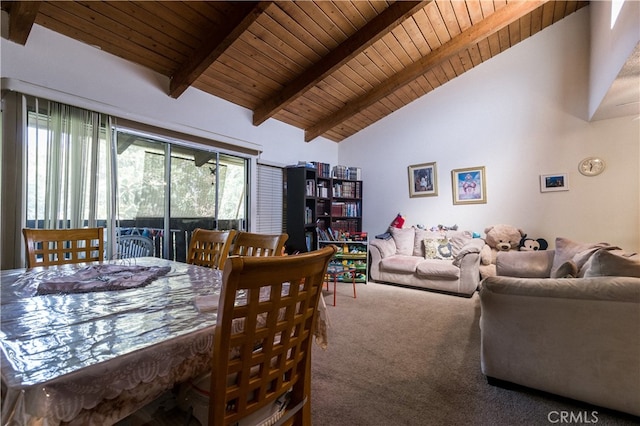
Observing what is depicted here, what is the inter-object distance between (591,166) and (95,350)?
193 inches

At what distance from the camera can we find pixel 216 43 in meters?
2.64

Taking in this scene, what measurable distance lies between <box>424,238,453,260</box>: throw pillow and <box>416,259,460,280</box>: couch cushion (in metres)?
0.18

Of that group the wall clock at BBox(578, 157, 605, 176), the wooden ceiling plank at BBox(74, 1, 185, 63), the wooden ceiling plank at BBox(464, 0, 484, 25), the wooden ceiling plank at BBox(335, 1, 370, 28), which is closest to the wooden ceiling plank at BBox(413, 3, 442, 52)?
the wooden ceiling plank at BBox(464, 0, 484, 25)

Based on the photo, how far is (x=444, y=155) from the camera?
Answer: 4523 millimetres

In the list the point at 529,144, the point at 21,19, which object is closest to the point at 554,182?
the point at 529,144

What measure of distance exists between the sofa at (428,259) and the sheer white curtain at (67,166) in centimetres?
342

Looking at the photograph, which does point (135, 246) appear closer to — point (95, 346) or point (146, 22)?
point (146, 22)

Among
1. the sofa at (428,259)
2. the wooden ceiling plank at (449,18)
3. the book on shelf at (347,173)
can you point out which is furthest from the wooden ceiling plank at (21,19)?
the sofa at (428,259)

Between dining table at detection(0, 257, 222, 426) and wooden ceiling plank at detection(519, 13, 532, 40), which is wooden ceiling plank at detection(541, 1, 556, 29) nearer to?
wooden ceiling plank at detection(519, 13, 532, 40)

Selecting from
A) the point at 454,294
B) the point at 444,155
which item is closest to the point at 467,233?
the point at 454,294

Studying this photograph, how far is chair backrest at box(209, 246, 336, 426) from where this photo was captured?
65 centimetres

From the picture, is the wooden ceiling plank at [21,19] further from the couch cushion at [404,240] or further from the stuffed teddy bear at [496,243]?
the stuffed teddy bear at [496,243]

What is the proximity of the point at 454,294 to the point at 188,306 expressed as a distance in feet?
11.7

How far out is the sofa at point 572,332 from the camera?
4.54 ft
